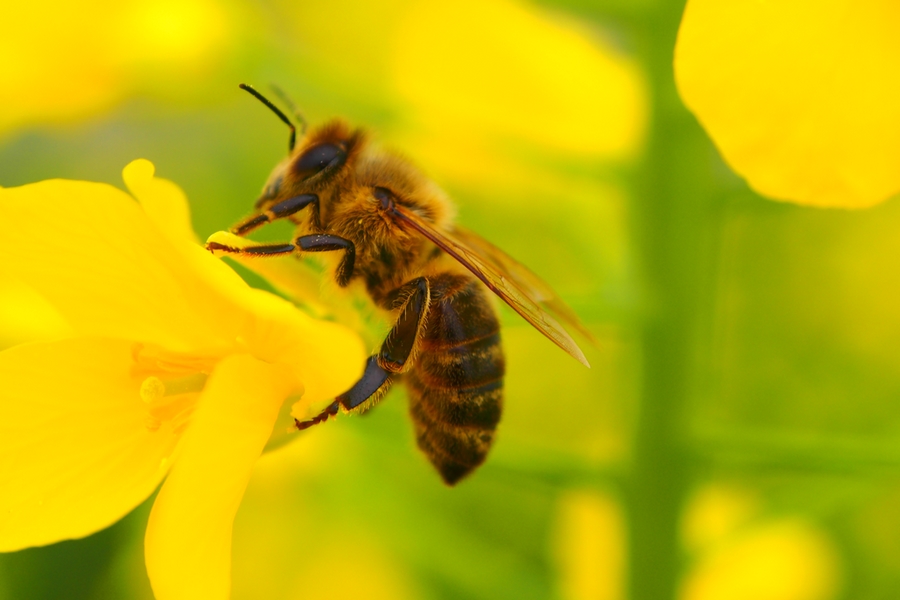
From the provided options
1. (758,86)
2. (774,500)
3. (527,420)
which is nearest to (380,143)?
(758,86)

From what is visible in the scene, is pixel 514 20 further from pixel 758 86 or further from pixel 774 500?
pixel 758 86

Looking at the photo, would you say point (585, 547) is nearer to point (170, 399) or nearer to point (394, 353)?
point (394, 353)

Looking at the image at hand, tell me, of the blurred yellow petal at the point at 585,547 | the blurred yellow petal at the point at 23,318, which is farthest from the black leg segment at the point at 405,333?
the blurred yellow petal at the point at 585,547

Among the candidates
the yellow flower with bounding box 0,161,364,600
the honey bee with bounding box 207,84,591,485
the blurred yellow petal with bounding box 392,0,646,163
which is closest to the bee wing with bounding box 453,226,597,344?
the honey bee with bounding box 207,84,591,485

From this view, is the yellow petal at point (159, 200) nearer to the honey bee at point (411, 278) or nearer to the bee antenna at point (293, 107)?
the honey bee at point (411, 278)

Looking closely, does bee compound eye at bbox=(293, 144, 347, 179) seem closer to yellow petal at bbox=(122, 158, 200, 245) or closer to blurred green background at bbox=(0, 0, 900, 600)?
blurred green background at bbox=(0, 0, 900, 600)

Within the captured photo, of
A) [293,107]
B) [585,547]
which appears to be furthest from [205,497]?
[585,547]
